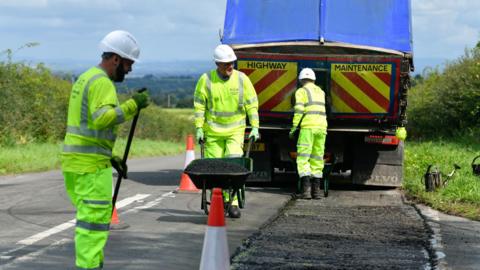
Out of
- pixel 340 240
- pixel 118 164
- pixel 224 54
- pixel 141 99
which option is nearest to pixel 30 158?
pixel 224 54

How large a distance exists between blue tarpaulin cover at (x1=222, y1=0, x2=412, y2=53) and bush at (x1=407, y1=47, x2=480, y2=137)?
578 inches

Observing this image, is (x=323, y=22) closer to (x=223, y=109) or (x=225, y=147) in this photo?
(x=223, y=109)

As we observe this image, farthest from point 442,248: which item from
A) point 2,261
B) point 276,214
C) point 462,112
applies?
point 462,112

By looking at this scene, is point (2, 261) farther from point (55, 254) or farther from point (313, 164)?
point (313, 164)

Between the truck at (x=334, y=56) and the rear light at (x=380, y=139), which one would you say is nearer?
the truck at (x=334, y=56)

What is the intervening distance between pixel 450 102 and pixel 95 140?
80.2 ft

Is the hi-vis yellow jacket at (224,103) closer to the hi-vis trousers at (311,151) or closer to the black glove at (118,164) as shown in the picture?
the hi-vis trousers at (311,151)

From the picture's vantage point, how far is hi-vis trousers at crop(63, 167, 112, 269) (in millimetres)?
5918

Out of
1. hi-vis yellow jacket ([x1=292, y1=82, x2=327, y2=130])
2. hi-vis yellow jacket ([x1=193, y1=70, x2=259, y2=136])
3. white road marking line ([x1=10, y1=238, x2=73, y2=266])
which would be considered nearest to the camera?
white road marking line ([x1=10, y1=238, x2=73, y2=266])

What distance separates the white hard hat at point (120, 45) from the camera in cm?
607

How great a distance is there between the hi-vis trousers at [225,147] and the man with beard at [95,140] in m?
4.24

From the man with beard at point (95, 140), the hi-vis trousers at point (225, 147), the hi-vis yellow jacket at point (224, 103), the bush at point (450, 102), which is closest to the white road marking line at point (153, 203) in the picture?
the hi-vis trousers at point (225, 147)

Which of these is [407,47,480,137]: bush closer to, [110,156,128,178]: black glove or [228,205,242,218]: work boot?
[228,205,242,218]: work boot

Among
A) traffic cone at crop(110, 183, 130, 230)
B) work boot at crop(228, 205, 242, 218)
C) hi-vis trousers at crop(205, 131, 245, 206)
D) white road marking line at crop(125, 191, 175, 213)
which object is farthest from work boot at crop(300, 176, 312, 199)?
traffic cone at crop(110, 183, 130, 230)
